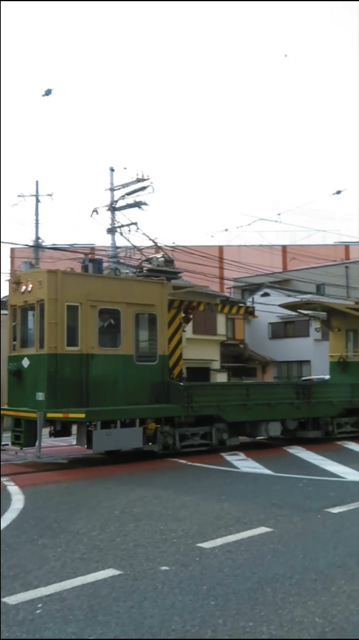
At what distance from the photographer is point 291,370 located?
9.03 metres

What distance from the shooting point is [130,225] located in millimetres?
6082

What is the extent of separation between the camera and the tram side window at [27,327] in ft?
32.6

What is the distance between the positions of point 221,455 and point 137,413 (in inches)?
67.9

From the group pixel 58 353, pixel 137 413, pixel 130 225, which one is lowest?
pixel 137 413

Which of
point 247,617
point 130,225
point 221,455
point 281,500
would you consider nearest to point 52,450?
point 221,455

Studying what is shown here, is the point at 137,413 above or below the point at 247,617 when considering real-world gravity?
above

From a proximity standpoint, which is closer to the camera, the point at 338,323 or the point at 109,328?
the point at 338,323

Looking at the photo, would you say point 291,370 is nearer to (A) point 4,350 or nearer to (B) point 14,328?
(B) point 14,328

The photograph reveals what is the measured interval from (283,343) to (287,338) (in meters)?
0.49

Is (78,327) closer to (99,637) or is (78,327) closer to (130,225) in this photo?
(130,225)

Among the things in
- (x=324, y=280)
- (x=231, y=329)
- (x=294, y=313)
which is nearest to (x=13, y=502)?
(x=294, y=313)

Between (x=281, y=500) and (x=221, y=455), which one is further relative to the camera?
(x=221, y=455)

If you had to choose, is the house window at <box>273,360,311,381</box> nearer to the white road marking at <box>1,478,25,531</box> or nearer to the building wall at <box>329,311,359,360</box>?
the building wall at <box>329,311,359,360</box>

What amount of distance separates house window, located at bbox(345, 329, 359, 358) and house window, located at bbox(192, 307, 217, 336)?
5563 millimetres
